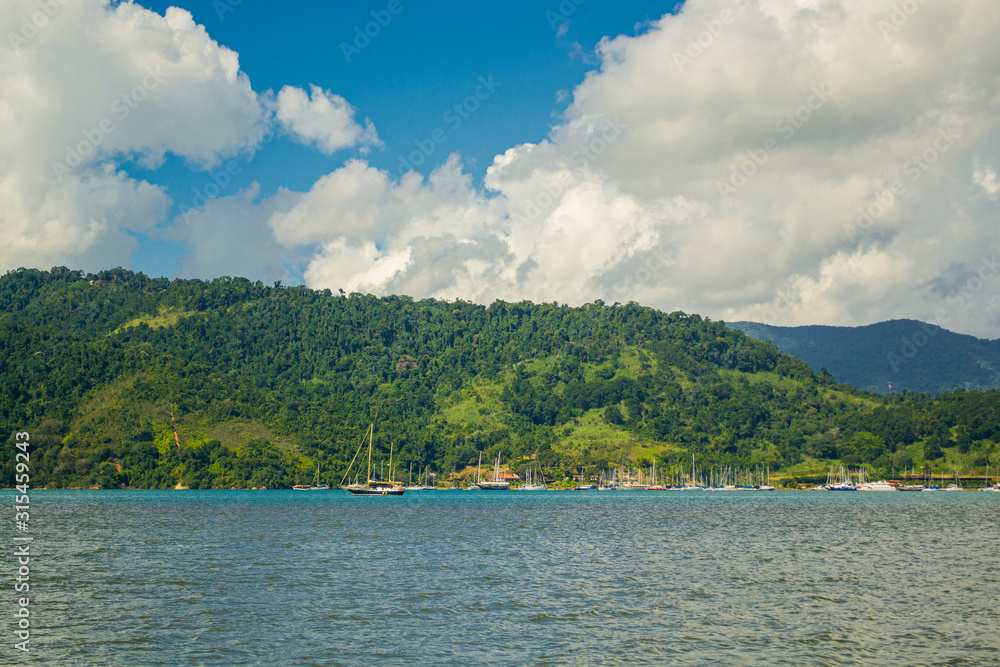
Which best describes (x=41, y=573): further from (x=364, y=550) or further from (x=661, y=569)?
(x=661, y=569)

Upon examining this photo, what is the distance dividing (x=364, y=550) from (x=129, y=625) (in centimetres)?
2822

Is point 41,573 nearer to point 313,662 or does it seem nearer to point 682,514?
point 313,662

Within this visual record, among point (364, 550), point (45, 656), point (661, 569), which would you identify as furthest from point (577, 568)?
point (45, 656)

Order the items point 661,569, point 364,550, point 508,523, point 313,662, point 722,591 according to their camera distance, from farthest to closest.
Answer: point 508,523 → point 364,550 → point 661,569 → point 722,591 → point 313,662

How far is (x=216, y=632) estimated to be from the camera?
3169 centimetres

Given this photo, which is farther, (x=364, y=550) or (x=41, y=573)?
(x=364, y=550)

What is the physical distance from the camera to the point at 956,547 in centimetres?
6362

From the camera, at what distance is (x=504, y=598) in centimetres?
3988

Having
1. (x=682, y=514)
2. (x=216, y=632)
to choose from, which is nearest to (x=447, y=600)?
→ (x=216, y=632)

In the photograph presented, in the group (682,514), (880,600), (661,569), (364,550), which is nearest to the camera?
(880,600)

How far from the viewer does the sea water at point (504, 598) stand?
2925cm

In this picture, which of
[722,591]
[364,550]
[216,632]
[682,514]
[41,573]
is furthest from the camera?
[682,514]

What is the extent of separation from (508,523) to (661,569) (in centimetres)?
4412

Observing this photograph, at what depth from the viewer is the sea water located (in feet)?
96.0
